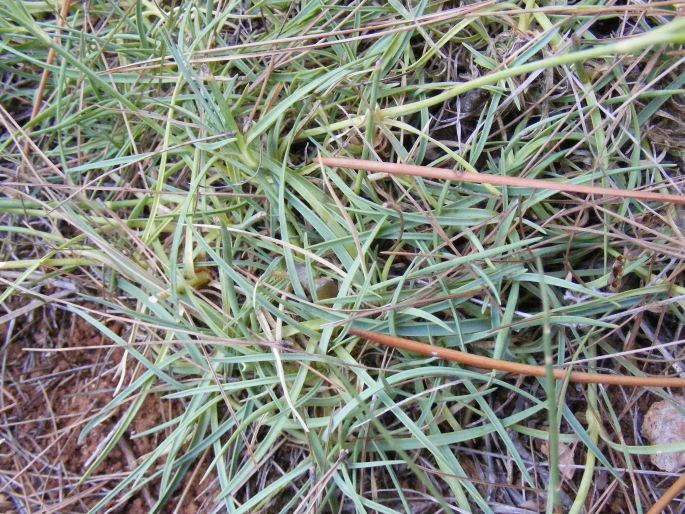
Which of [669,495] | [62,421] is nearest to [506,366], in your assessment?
[669,495]

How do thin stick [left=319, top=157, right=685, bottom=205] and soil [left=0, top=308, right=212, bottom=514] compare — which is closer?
thin stick [left=319, top=157, right=685, bottom=205]

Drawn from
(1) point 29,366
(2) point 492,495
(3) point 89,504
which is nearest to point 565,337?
(2) point 492,495

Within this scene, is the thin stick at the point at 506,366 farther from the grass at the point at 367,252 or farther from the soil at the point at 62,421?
the soil at the point at 62,421

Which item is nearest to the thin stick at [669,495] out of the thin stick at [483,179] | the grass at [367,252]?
the grass at [367,252]

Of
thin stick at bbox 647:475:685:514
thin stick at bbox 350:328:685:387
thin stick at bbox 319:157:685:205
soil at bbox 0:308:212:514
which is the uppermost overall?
thin stick at bbox 319:157:685:205

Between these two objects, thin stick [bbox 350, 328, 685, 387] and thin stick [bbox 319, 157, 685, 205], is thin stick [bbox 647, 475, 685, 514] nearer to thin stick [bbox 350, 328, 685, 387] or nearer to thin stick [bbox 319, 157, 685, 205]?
thin stick [bbox 350, 328, 685, 387]

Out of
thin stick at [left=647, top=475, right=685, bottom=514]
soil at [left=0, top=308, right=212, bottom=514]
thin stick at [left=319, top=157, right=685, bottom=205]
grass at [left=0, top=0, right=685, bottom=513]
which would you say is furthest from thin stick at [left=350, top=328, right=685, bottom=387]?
soil at [left=0, top=308, right=212, bottom=514]

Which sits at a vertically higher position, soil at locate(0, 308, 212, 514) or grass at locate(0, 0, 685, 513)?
grass at locate(0, 0, 685, 513)

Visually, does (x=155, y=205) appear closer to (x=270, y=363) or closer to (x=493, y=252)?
(x=270, y=363)
